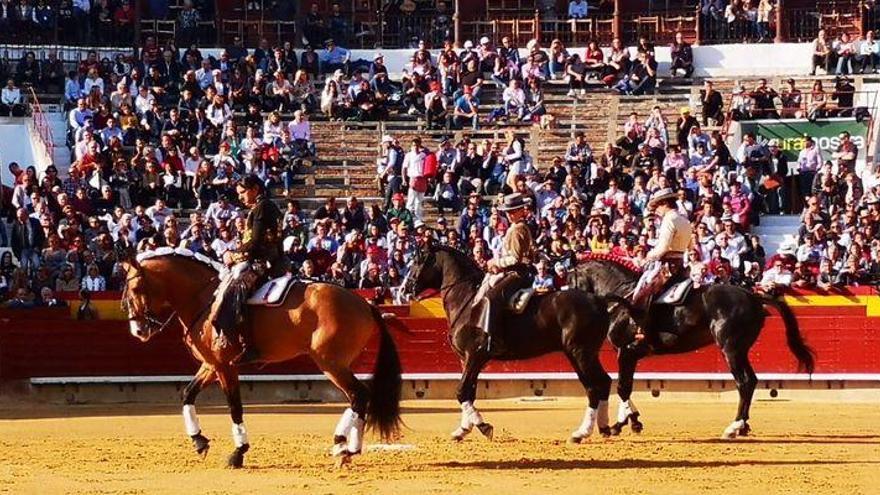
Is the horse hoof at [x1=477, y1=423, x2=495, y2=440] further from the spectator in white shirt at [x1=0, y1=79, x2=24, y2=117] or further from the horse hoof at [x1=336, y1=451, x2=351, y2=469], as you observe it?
the spectator in white shirt at [x1=0, y1=79, x2=24, y2=117]

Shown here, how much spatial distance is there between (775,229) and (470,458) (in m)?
13.4

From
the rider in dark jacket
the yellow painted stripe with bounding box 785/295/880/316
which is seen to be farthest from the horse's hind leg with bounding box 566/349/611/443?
the yellow painted stripe with bounding box 785/295/880/316

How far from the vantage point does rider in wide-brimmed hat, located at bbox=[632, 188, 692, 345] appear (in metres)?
18.8

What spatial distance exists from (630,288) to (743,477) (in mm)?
3645

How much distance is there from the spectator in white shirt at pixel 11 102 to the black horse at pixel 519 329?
596 inches

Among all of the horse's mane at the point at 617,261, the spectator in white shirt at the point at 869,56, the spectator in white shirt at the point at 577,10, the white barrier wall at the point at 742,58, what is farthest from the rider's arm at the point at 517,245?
the spectator in white shirt at the point at 577,10

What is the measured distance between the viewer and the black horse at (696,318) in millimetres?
19344

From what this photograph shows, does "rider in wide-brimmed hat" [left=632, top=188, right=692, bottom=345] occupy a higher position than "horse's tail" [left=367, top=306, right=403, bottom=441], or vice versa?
"rider in wide-brimmed hat" [left=632, top=188, right=692, bottom=345]

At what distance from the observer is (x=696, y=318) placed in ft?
63.6

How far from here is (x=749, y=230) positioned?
2923 cm

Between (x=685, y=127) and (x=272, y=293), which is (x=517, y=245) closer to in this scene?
(x=272, y=293)

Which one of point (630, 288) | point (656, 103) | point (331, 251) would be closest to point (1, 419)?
point (331, 251)

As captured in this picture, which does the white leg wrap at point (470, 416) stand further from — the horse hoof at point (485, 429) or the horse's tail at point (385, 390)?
the horse's tail at point (385, 390)

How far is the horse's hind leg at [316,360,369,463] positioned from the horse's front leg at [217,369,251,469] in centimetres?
82
